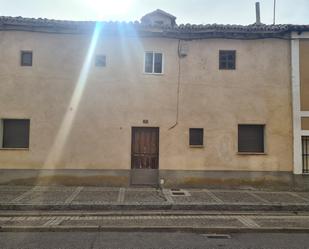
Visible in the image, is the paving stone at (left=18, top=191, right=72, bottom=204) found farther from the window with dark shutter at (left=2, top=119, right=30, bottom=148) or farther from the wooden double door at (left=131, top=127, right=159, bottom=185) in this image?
the wooden double door at (left=131, top=127, right=159, bottom=185)

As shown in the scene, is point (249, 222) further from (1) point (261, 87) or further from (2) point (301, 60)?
(2) point (301, 60)

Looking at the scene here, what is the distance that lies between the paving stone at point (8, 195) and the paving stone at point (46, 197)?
14.6 inches

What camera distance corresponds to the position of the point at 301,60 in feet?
44.8

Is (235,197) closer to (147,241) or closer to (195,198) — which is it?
(195,198)

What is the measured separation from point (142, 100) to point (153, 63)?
1.52m

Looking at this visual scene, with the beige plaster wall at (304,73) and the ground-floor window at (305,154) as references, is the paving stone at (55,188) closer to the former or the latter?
the ground-floor window at (305,154)

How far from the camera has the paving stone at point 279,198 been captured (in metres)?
10.7

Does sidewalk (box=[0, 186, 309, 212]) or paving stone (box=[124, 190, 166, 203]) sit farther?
paving stone (box=[124, 190, 166, 203])

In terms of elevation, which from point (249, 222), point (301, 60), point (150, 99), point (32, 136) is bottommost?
point (249, 222)

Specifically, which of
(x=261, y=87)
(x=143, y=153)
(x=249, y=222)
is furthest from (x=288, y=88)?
(x=249, y=222)

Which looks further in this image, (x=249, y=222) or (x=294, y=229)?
(x=249, y=222)

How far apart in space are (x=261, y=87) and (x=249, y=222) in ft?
22.1

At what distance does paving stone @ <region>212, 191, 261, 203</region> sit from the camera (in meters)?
10.6

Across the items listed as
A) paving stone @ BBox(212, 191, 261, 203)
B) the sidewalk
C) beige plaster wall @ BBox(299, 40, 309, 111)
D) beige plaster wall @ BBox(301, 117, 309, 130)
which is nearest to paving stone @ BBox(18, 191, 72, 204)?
the sidewalk
